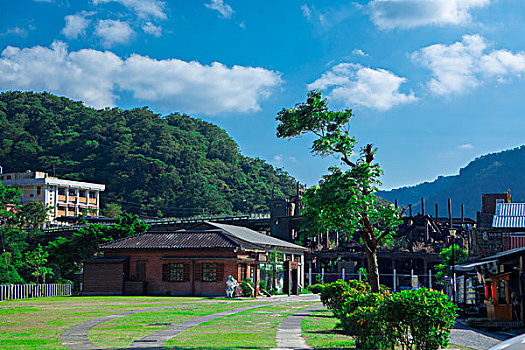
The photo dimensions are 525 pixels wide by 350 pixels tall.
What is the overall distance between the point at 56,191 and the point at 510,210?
87749mm

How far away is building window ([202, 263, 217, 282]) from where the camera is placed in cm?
3684

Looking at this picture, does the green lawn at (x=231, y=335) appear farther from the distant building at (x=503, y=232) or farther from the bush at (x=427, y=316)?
the distant building at (x=503, y=232)

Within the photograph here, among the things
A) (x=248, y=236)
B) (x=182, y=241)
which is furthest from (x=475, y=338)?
(x=248, y=236)

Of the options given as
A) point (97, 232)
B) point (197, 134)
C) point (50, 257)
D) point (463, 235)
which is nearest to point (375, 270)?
point (97, 232)

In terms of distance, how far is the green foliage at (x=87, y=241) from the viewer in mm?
48781

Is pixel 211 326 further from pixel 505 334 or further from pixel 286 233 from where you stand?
pixel 286 233

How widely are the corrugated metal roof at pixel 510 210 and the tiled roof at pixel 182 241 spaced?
15.1 m

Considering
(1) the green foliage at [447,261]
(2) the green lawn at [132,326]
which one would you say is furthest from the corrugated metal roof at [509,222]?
(2) the green lawn at [132,326]

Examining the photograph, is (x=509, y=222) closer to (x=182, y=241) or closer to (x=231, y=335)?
(x=231, y=335)

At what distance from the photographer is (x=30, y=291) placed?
3559 cm

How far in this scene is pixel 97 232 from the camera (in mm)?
48875

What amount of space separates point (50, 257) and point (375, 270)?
1508 inches

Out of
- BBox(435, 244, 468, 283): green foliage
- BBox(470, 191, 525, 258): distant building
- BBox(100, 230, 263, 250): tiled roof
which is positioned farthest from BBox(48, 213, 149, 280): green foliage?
BBox(470, 191, 525, 258): distant building

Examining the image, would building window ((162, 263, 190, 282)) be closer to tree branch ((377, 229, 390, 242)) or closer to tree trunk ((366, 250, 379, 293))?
tree trunk ((366, 250, 379, 293))
